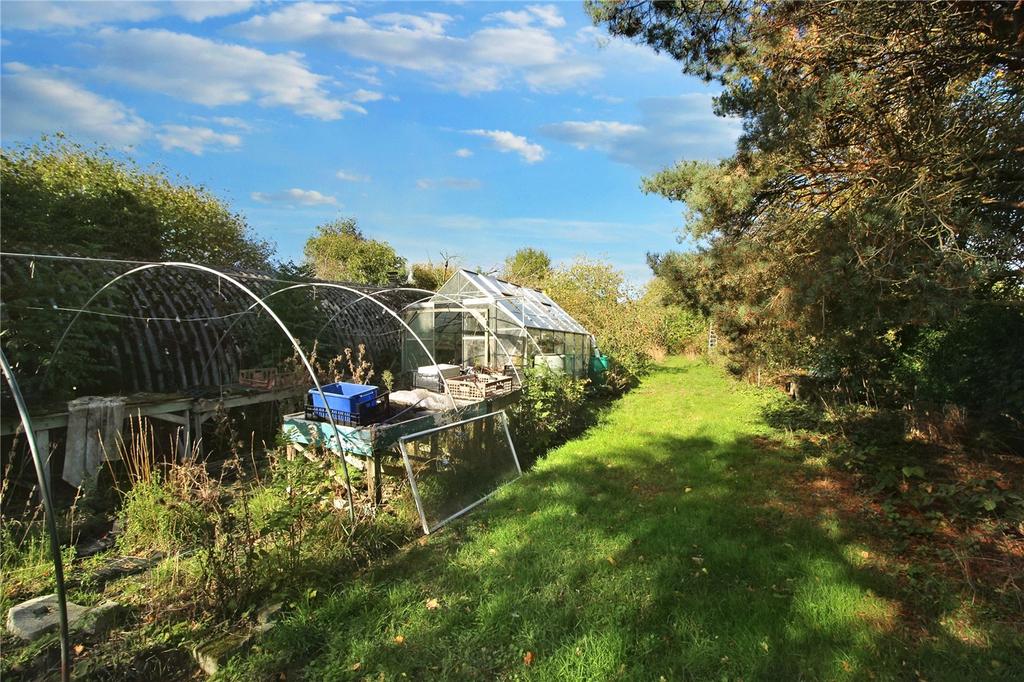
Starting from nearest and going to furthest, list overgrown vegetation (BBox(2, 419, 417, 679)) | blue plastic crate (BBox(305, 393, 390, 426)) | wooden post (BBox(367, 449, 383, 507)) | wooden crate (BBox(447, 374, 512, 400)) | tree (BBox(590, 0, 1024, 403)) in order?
overgrown vegetation (BBox(2, 419, 417, 679)), tree (BBox(590, 0, 1024, 403)), wooden post (BBox(367, 449, 383, 507)), blue plastic crate (BBox(305, 393, 390, 426)), wooden crate (BBox(447, 374, 512, 400))

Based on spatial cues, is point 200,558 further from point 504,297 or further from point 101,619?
point 504,297

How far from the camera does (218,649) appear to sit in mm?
2893

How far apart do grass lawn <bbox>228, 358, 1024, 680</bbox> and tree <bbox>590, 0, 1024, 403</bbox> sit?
2297 millimetres

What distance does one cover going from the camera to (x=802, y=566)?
378 cm

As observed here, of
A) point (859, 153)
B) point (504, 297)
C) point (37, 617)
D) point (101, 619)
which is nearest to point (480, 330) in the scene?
point (504, 297)

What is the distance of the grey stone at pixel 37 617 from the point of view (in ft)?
9.55

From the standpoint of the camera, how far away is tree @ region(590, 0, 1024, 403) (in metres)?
3.86

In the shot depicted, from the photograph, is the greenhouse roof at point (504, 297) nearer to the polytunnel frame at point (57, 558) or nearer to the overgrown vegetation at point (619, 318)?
the overgrown vegetation at point (619, 318)

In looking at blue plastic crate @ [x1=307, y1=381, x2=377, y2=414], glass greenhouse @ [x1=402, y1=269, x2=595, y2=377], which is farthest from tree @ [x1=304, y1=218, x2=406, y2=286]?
blue plastic crate @ [x1=307, y1=381, x2=377, y2=414]

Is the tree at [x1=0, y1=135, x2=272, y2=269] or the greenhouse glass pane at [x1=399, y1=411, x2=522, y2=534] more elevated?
the tree at [x1=0, y1=135, x2=272, y2=269]

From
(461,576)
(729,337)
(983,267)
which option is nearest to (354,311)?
(729,337)

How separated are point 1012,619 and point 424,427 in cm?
473

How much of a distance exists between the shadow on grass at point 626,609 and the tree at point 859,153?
2375mm

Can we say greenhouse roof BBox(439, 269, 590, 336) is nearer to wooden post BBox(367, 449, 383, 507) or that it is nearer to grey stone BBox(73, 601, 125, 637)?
wooden post BBox(367, 449, 383, 507)
